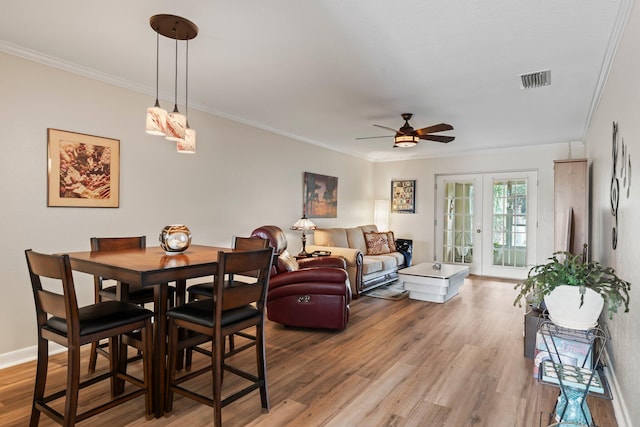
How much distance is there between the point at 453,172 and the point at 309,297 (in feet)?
16.3

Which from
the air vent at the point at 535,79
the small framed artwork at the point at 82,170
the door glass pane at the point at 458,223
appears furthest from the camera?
the door glass pane at the point at 458,223

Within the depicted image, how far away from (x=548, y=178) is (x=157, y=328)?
670cm

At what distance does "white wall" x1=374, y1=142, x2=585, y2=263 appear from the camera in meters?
6.48

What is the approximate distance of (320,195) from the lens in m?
6.58

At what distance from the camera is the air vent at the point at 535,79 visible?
333 centimetres

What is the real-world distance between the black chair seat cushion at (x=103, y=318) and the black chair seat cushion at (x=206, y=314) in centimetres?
18

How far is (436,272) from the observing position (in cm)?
540

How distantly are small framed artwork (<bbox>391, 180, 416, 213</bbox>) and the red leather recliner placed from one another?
4.58 metres


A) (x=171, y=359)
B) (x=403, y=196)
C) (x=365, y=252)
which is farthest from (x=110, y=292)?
(x=403, y=196)

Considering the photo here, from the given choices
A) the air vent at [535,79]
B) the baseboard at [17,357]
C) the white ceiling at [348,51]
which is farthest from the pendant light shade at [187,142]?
the air vent at [535,79]

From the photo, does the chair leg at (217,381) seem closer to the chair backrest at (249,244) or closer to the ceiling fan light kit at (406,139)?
the chair backrest at (249,244)

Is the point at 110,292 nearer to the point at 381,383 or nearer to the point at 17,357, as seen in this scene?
the point at 17,357

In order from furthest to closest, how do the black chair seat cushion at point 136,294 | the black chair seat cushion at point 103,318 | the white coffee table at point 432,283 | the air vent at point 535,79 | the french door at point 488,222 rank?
the french door at point 488,222 → the white coffee table at point 432,283 → the air vent at point 535,79 → the black chair seat cushion at point 136,294 → the black chair seat cushion at point 103,318

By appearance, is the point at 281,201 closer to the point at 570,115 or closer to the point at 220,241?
the point at 220,241
